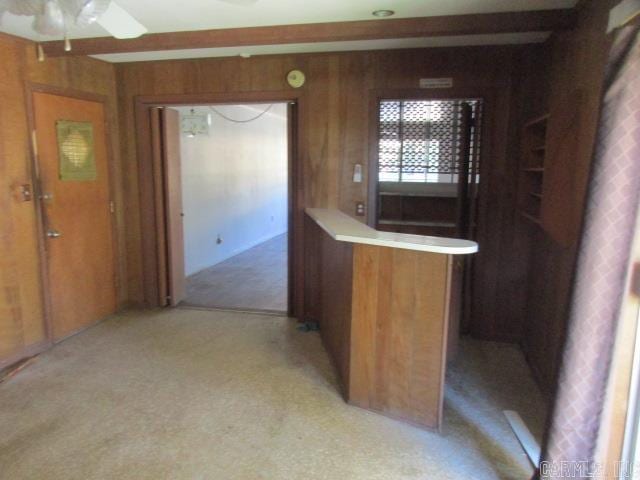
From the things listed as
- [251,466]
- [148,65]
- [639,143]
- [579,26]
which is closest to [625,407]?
[639,143]

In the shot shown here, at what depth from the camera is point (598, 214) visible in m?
1.53

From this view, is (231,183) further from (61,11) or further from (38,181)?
(61,11)

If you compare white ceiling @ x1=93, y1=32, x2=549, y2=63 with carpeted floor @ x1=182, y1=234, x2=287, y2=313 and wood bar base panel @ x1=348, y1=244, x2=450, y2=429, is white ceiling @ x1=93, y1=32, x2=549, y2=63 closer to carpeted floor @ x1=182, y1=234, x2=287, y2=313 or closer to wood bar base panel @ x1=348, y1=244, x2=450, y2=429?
wood bar base panel @ x1=348, y1=244, x2=450, y2=429

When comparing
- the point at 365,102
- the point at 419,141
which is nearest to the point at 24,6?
the point at 365,102

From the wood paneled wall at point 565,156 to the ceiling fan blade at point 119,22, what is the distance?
→ 208 cm

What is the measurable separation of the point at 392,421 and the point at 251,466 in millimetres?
817

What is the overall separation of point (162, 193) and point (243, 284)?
152cm

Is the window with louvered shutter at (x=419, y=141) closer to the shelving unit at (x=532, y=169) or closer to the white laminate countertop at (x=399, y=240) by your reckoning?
the shelving unit at (x=532, y=169)

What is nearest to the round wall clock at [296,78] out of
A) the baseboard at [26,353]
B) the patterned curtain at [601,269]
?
the patterned curtain at [601,269]

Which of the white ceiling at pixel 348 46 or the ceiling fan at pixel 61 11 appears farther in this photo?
the white ceiling at pixel 348 46

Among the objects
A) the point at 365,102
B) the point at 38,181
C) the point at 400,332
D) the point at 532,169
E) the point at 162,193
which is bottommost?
the point at 400,332

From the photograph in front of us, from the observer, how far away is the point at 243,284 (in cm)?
526

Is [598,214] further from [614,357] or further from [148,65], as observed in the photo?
[148,65]

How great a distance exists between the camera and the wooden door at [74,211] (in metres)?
3.42
